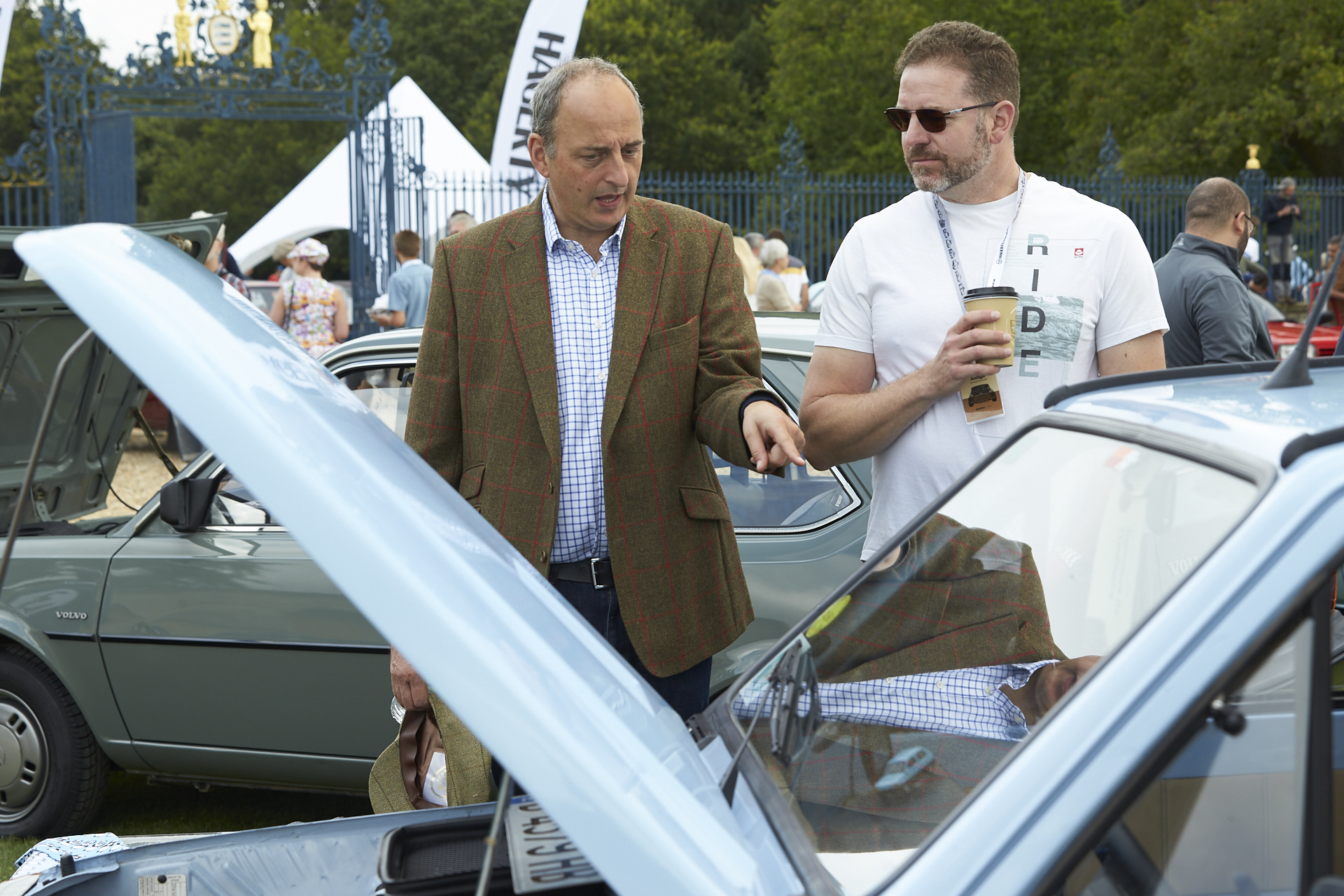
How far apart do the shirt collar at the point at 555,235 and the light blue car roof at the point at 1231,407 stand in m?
1.15

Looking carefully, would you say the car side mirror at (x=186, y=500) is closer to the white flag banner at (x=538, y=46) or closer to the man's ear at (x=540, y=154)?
the man's ear at (x=540, y=154)

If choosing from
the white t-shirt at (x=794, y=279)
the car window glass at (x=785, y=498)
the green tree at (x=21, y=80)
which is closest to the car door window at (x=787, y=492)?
the car window glass at (x=785, y=498)

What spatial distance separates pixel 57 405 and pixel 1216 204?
15.9 feet

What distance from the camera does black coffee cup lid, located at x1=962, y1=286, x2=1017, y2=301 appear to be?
2.20m

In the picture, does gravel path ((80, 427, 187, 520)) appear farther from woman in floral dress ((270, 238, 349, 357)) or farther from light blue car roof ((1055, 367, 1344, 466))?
light blue car roof ((1055, 367, 1344, 466))

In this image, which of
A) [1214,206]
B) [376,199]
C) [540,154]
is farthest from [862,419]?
[376,199]

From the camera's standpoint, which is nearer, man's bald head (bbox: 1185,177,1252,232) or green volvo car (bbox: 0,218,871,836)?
green volvo car (bbox: 0,218,871,836)

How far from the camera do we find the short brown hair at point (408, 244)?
1055 centimetres

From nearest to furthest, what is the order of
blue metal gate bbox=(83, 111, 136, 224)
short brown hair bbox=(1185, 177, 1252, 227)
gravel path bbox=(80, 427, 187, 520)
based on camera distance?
short brown hair bbox=(1185, 177, 1252, 227) → gravel path bbox=(80, 427, 187, 520) → blue metal gate bbox=(83, 111, 136, 224)

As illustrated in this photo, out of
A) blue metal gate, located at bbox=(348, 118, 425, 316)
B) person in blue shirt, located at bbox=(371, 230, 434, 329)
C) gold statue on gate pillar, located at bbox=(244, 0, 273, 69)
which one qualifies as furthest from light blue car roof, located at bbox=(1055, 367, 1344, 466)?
gold statue on gate pillar, located at bbox=(244, 0, 273, 69)

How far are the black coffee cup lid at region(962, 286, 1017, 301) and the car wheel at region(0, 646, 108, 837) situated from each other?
3.30m

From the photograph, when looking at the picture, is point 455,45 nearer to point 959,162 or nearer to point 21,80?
point 21,80

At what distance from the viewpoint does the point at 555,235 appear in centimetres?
261

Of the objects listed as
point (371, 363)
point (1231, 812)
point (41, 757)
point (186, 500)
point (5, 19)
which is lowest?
point (41, 757)
